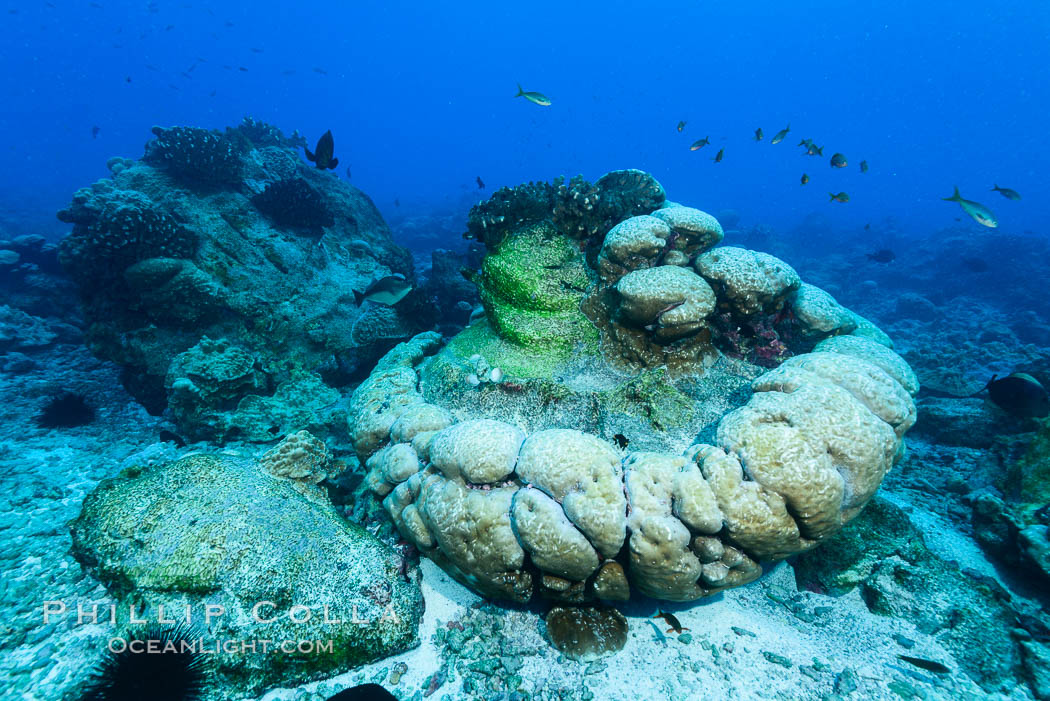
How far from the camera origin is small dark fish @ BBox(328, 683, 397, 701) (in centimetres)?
290

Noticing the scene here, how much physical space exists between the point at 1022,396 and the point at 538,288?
6382 millimetres

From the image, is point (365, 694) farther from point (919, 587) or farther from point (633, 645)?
point (919, 587)

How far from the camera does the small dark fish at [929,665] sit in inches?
123

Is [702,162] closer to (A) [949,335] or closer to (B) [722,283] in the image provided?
(A) [949,335]

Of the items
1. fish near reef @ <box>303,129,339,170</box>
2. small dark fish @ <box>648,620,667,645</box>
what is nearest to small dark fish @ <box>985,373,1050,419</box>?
small dark fish @ <box>648,620,667,645</box>

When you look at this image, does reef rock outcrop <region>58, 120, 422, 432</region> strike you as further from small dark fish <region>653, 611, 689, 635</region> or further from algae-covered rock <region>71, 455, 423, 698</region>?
small dark fish <region>653, 611, 689, 635</region>

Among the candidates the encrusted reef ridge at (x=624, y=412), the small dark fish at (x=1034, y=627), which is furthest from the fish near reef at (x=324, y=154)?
the small dark fish at (x=1034, y=627)

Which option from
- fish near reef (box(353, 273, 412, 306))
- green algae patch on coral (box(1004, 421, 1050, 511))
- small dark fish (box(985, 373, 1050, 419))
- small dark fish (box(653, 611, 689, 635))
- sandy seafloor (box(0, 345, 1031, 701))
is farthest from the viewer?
fish near reef (box(353, 273, 412, 306))

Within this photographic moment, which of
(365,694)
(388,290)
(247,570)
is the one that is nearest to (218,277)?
(388,290)

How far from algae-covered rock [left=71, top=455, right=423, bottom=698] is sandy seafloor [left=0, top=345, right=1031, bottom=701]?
26cm

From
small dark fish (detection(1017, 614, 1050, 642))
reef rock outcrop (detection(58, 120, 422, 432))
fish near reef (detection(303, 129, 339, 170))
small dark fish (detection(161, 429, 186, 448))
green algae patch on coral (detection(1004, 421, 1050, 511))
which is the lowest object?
small dark fish (detection(161, 429, 186, 448))

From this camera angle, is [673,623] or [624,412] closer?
[673,623]

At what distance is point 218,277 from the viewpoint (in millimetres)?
7492

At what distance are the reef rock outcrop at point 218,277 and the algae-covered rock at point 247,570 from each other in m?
2.55
